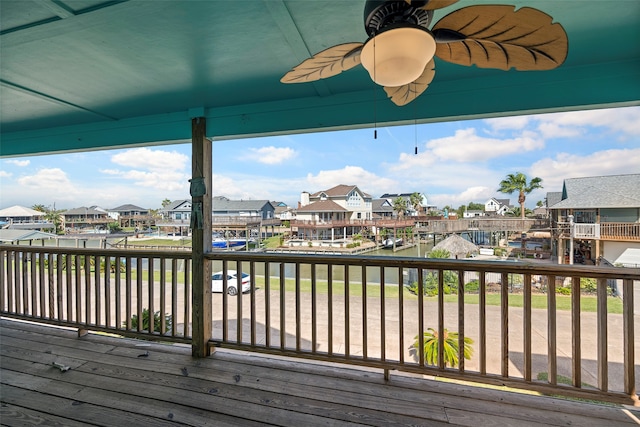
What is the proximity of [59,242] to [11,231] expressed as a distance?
940mm

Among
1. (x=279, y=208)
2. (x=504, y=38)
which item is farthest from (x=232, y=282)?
(x=504, y=38)

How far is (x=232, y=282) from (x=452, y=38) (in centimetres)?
240

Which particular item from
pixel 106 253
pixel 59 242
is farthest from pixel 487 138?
pixel 59 242

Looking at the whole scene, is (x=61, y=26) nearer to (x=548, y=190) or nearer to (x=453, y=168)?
(x=453, y=168)

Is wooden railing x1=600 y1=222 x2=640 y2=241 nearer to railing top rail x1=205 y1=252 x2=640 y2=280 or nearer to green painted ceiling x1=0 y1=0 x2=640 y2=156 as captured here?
railing top rail x1=205 y1=252 x2=640 y2=280

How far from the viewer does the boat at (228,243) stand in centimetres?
263

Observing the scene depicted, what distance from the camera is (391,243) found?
2225mm

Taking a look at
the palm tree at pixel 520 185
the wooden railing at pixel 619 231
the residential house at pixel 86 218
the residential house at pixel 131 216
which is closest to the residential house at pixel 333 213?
the palm tree at pixel 520 185

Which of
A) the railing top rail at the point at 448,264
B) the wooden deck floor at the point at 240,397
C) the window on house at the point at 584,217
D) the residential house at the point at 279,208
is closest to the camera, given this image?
the wooden deck floor at the point at 240,397

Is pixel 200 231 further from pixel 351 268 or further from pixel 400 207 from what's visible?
pixel 400 207

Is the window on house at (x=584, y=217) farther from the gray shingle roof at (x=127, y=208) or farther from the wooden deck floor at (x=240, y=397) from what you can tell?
the gray shingle roof at (x=127, y=208)

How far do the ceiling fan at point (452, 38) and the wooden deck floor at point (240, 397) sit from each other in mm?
1869

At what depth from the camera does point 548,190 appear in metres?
2.02

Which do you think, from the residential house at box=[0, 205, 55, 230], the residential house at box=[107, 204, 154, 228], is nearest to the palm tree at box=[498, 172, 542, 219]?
the residential house at box=[107, 204, 154, 228]
